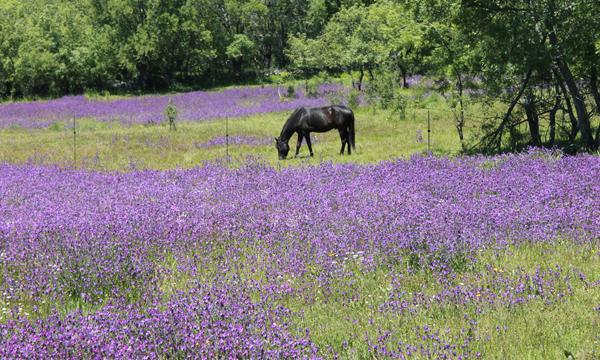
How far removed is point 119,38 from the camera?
60.3 metres

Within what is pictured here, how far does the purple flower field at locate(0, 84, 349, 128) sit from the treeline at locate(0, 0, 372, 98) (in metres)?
11.4

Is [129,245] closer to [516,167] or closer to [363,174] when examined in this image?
[363,174]

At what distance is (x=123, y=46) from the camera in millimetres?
59219

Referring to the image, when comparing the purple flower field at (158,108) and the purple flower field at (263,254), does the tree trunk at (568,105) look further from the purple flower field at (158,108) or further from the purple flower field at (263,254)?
the purple flower field at (158,108)

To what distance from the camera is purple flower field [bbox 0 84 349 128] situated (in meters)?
34.8

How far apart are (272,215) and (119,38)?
56.5 metres

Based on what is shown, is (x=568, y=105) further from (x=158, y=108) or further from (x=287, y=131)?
(x=158, y=108)

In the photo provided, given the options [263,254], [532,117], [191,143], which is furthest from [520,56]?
[191,143]

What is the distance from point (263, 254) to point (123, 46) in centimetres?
5667

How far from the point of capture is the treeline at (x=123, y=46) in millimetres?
57625

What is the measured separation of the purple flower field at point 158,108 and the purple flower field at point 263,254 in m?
23.3

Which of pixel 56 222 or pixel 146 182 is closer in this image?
pixel 56 222

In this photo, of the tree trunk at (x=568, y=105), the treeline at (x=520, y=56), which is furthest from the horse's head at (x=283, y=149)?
the tree trunk at (x=568, y=105)

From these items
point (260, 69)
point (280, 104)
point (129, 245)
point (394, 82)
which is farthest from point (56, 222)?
point (260, 69)
